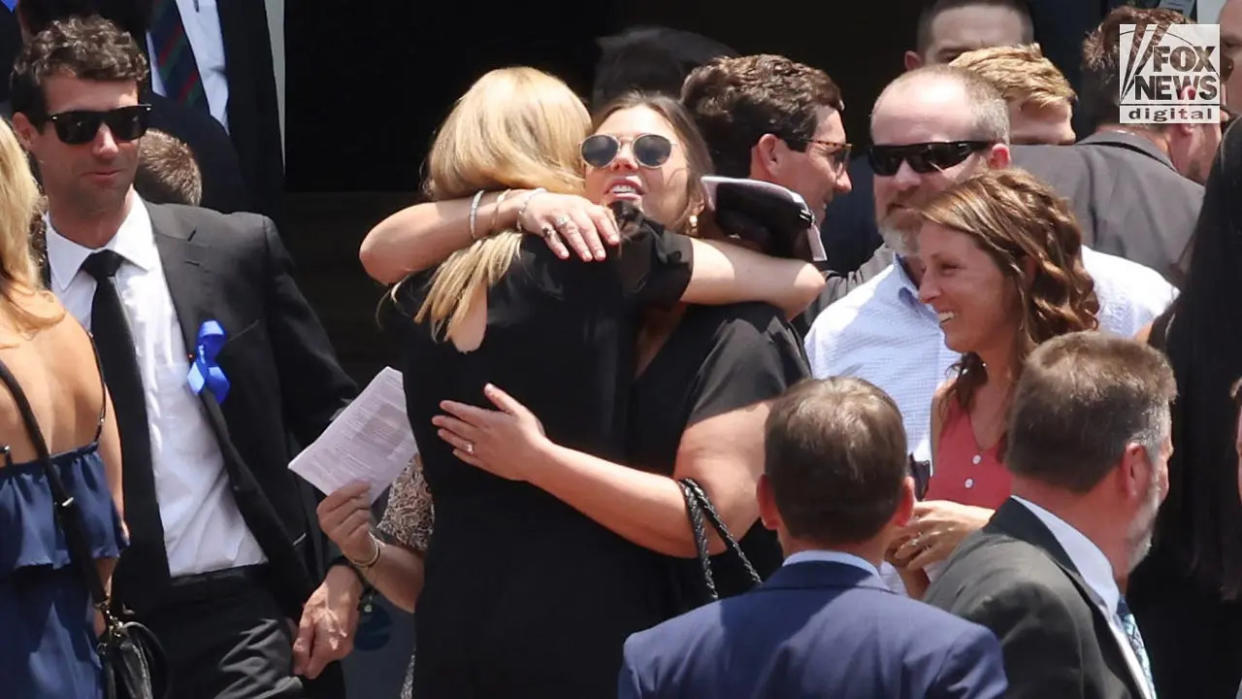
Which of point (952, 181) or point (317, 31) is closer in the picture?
point (952, 181)

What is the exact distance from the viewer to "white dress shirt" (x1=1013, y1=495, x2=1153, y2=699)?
8.64ft

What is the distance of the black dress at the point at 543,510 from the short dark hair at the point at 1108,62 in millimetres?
1480

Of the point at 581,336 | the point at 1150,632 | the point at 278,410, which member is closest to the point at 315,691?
the point at 278,410

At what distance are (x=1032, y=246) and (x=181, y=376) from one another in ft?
5.41

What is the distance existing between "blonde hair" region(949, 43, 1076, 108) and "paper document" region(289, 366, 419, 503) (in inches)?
58.5

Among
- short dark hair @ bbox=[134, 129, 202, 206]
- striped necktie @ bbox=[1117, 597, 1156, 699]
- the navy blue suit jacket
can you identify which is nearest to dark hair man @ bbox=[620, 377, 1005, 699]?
the navy blue suit jacket

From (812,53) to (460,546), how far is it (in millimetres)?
6363

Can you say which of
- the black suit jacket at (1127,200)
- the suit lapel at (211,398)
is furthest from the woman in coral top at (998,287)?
the suit lapel at (211,398)

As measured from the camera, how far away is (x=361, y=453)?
3717 mm

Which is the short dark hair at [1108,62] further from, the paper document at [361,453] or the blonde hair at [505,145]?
the paper document at [361,453]

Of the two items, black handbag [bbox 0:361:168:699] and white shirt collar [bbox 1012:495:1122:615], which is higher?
white shirt collar [bbox 1012:495:1122:615]

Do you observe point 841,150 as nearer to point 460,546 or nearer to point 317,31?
point 460,546

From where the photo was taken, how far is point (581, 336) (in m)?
3.19

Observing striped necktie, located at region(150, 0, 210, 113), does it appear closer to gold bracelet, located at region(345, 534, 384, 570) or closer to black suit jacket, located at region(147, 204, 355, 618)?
black suit jacket, located at region(147, 204, 355, 618)
